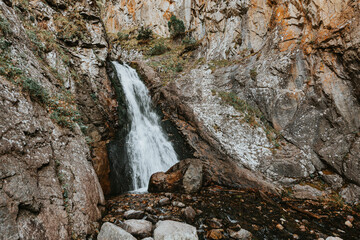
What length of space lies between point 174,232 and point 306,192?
5.81 metres

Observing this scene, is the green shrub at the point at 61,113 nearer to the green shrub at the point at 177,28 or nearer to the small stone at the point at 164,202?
the small stone at the point at 164,202

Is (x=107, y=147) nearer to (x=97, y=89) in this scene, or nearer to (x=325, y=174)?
(x=97, y=89)

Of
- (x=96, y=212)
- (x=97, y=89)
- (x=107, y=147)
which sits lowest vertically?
(x=96, y=212)

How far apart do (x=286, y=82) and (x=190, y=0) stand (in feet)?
58.8

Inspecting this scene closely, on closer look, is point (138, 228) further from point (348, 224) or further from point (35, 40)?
point (35, 40)

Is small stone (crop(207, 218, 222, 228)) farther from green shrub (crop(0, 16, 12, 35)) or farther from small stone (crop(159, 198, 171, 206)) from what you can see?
green shrub (crop(0, 16, 12, 35))

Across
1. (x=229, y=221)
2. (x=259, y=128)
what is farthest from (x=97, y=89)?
(x=259, y=128)

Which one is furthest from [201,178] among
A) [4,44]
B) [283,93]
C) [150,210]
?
[4,44]

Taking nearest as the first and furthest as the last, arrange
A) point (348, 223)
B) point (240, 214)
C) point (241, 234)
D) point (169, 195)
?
point (241, 234)
point (348, 223)
point (240, 214)
point (169, 195)

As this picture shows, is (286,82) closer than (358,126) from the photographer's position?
No

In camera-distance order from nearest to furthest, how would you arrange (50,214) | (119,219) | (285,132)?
(50,214) < (119,219) < (285,132)

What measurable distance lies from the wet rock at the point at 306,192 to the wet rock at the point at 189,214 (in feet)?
14.1

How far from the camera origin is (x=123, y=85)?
11156 millimetres

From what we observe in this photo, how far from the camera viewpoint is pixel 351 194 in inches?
238
